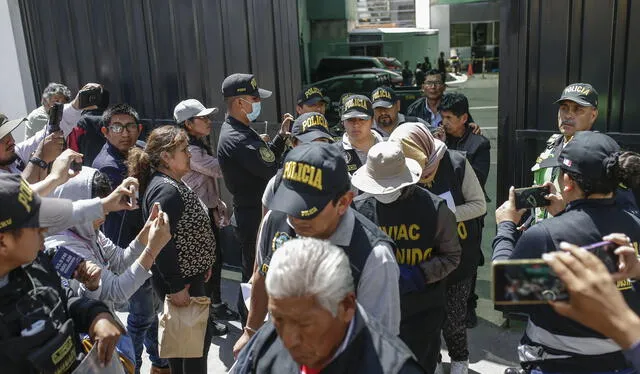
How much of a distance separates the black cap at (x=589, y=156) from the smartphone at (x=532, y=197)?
0.99 ft

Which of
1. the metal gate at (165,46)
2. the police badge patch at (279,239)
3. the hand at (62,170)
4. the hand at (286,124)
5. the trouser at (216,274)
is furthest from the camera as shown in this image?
the metal gate at (165,46)

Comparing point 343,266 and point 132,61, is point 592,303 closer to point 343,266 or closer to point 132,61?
point 343,266

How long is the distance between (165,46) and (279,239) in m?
3.98

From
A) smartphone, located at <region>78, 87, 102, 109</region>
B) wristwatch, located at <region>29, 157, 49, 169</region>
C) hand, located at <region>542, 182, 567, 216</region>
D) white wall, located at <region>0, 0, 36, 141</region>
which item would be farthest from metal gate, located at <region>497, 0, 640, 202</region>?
white wall, located at <region>0, 0, 36, 141</region>

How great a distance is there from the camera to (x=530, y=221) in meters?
3.25

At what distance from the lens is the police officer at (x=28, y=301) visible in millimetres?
1704

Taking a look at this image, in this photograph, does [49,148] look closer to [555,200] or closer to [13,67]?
[555,200]

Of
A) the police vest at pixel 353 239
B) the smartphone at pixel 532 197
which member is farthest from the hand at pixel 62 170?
the smartphone at pixel 532 197

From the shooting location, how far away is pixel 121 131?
394 centimetres

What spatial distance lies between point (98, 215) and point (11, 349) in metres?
0.89

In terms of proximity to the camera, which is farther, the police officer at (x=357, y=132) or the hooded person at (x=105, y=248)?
the police officer at (x=357, y=132)

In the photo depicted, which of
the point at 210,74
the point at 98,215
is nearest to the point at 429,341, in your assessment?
the point at 98,215

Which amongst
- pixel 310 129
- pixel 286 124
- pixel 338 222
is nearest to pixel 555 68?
pixel 310 129

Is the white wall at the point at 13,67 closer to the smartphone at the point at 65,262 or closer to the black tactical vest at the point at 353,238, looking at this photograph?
the smartphone at the point at 65,262
